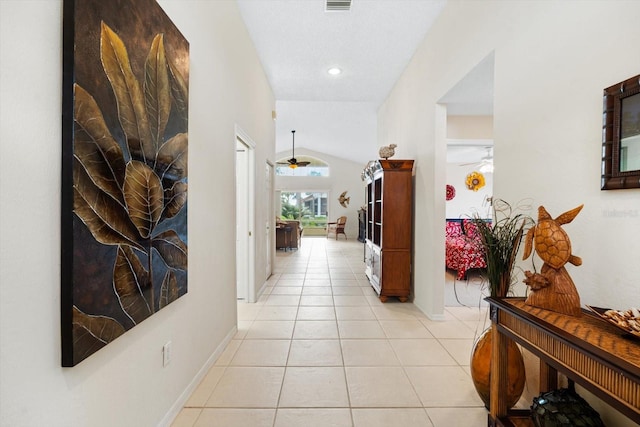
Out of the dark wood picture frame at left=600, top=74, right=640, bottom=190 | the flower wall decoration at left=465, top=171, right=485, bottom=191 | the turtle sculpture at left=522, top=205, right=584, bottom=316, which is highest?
the flower wall decoration at left=465, top=171, right=485, bottom=191

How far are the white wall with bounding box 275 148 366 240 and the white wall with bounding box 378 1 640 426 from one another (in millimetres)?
9980

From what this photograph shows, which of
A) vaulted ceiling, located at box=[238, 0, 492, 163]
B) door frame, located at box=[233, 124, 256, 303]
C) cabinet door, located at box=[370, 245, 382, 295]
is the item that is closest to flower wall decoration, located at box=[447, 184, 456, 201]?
vaulted ceiling, located at box=[238, 0, 492, 163]

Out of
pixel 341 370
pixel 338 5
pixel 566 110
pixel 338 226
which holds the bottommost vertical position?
pixel 341 370

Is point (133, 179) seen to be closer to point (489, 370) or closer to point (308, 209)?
point (489, 370)

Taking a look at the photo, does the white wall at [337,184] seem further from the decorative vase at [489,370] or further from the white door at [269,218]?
the decorative vase at [489,370]

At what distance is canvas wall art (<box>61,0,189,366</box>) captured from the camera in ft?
3.26

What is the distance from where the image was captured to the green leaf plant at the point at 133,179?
41.4 inches

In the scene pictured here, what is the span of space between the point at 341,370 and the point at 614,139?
214 cm

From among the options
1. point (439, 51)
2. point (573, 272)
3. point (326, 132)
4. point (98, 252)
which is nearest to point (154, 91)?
point (98, 252)

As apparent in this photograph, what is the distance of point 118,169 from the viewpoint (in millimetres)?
1199

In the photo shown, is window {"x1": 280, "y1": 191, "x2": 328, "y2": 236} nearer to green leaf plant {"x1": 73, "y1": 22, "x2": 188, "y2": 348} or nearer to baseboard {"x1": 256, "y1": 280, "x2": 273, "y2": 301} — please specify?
baseboard {"x1": 256, "y1": 280, "x2": 273, "y2": 301}

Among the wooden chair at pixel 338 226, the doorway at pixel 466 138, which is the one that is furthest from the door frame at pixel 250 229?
the wooden chair at pixel 338 226

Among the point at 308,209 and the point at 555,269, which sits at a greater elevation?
the point at 308,209

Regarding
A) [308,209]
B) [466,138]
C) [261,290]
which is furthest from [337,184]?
[261,290]
